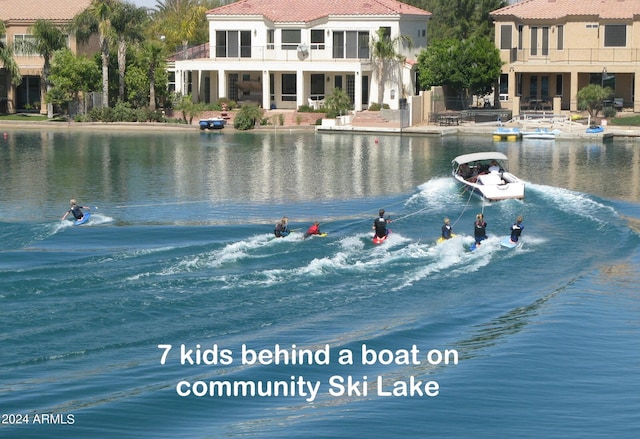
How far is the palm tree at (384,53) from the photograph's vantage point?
274 ft

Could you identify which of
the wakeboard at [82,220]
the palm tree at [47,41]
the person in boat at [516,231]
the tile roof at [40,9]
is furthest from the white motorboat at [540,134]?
A: the wakeboard at [82,220]

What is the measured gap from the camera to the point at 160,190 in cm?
5403

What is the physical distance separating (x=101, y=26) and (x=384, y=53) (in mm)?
20586

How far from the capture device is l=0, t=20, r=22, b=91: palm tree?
85938 mm

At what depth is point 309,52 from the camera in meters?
85.2

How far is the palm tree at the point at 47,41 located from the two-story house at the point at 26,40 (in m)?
1.01

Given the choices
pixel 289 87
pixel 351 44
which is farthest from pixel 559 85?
pixel 289 87

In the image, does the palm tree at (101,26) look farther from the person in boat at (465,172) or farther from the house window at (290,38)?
the person in boat at (465,172)

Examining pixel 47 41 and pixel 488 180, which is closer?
pixel 488 180

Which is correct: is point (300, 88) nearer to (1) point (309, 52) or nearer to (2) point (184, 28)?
(1) point (309, 52)

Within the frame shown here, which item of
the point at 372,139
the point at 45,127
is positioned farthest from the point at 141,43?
the point at 372,139

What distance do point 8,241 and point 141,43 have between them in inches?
1969

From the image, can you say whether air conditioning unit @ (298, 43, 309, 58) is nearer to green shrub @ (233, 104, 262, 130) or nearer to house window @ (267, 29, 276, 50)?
house window @ (267, 29, 276, 50)

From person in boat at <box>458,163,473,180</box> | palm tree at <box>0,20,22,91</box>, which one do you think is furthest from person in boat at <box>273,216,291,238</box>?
palm tree at <box>0,20,22,91</box>
